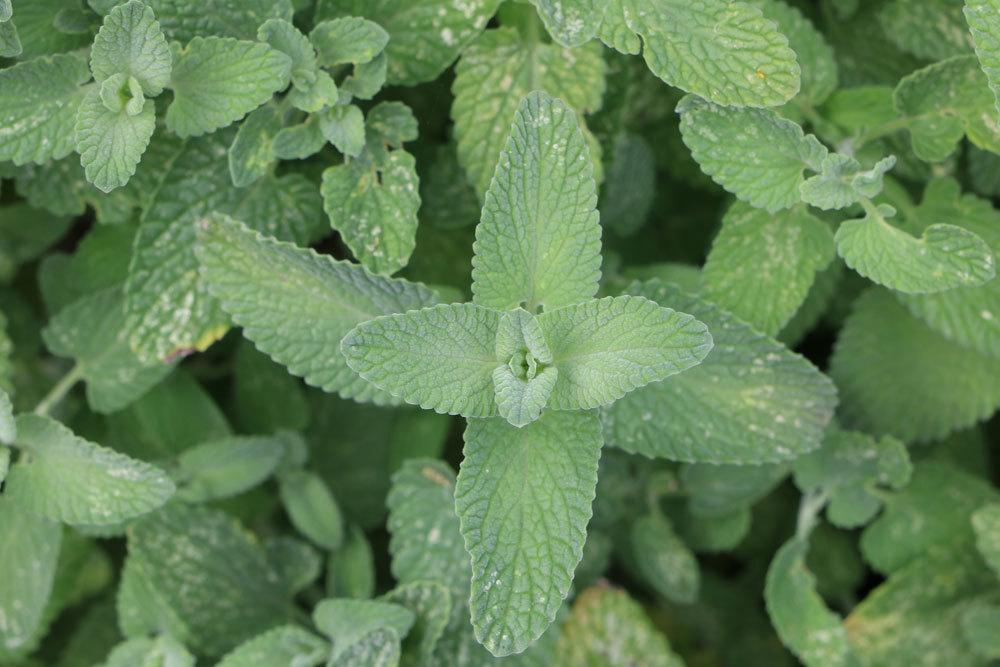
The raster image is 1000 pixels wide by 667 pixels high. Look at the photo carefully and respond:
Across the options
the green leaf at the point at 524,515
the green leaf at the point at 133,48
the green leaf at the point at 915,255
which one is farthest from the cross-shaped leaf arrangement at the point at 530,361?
the green leaf at the point at 133,48

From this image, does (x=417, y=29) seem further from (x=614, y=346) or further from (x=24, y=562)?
(x=24, y=562)

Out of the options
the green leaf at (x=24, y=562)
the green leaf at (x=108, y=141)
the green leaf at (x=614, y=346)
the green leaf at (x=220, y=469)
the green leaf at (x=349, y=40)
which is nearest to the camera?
the green leaf at (x=614, y=346)

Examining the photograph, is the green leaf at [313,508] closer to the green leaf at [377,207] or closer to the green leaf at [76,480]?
the green leaf at [76,480]

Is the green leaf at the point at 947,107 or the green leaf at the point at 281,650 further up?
the green leaf at the point at 947,107

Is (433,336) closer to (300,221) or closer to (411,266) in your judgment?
(300,221)

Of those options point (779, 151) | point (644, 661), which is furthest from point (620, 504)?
point (779, 151)
